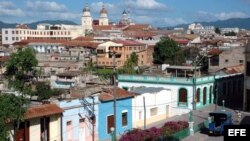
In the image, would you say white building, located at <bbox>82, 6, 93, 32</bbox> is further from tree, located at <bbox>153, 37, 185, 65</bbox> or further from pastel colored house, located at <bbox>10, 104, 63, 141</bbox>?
pastel colored house, located at <bbox>10, 104, 63, 141</bbox>

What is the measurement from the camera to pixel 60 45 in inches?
4274

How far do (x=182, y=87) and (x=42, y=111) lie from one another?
1558 cm

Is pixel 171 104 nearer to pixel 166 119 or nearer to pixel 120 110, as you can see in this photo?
pixel 166 119

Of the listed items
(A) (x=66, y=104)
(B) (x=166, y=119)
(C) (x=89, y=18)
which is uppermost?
(C) (x=89, y=18)

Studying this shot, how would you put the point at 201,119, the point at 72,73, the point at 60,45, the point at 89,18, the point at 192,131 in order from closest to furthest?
1. the point at 192,131
2. the point at 201,119
3. the point at 72,73
4. the point at 60,45
5. the point at 89,18

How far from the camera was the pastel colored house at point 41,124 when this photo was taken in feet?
68.5

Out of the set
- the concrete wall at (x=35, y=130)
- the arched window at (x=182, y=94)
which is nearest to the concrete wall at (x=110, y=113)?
the concrete wall at (x=35, y=130)

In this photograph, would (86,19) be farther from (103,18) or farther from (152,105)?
(152,105)

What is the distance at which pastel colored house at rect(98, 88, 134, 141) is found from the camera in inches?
1025

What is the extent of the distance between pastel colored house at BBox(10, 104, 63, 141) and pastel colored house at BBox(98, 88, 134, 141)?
365 centimetres

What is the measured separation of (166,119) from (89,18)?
14057cm

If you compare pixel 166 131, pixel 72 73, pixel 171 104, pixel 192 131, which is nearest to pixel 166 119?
pixel 171 104

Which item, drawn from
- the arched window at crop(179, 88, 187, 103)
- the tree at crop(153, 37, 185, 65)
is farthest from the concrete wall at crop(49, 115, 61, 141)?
the tree at crop(153, 37, 185, 65)

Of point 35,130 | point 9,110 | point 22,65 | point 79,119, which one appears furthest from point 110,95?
point 22,65
